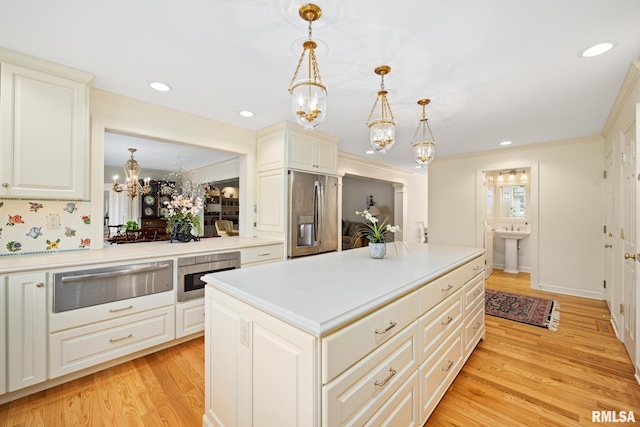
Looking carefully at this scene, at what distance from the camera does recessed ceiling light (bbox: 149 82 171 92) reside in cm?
236

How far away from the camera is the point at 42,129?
2.01m

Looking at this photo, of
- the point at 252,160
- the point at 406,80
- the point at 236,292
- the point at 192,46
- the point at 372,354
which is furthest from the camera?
the point at 252,160

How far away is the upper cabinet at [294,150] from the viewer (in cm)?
333

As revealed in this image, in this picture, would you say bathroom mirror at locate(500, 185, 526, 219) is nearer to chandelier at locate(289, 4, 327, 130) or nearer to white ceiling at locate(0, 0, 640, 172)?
white ceiling at locate(0, 0, 640, 172)

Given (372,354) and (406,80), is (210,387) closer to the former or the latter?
(372,354)

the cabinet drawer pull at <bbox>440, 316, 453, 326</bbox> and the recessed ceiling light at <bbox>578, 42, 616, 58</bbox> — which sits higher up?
the recessed ceiling light at <bbox>578, 42, 616, 58</bbox>

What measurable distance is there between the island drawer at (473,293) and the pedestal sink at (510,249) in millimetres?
3507

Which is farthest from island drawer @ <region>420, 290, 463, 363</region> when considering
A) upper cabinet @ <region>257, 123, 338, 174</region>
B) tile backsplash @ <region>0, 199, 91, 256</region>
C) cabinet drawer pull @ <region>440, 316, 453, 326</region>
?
tile backsplash @ <region>0, 199, 91, 256</region>

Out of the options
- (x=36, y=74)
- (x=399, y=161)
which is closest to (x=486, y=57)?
(x=36, y=74)

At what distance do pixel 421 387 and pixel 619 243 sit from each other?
9.17 feet

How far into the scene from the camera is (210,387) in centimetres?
147

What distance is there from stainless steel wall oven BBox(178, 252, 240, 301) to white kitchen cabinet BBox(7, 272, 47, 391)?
2.93ft

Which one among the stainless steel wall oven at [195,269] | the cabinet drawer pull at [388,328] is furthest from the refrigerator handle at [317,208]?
the cabinet drawer pull at [388,328]

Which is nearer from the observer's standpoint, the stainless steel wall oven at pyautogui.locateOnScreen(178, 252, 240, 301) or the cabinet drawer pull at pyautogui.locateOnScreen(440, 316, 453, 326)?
the cabinet drawer pull at pyautogui.locateOnScreen(440, 316, 453, 326)
